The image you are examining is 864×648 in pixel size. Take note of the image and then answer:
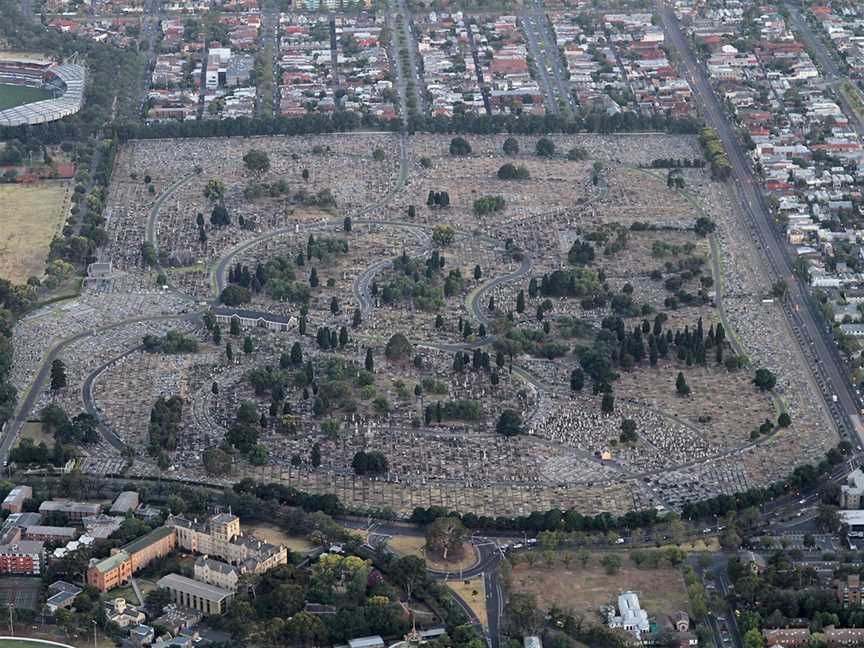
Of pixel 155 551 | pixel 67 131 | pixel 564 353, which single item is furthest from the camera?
pixel 67 131

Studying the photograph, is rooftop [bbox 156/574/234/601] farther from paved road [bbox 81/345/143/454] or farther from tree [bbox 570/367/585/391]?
tree [bbox 570/367/585/391]

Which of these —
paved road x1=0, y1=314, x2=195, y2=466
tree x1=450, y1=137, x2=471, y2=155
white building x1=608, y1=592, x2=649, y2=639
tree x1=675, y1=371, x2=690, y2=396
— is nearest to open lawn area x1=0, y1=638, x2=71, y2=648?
paved road x1=0, y1=314, x2=195, y2=466

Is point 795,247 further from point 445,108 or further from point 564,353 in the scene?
point 445,108

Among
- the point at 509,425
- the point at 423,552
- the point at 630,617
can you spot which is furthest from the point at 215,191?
the point at 630,617

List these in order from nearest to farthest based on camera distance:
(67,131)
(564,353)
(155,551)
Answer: (155,551)
(564,353)
(67,131)

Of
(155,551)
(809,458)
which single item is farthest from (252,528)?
(809,458)

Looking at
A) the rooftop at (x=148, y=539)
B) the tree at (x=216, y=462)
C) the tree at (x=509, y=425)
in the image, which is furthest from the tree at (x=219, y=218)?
the rooftop at (x=148, y=539)

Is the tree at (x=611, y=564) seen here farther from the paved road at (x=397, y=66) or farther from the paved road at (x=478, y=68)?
the paved road at (x=478, y=68)

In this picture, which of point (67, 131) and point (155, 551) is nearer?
point (155, 551)
